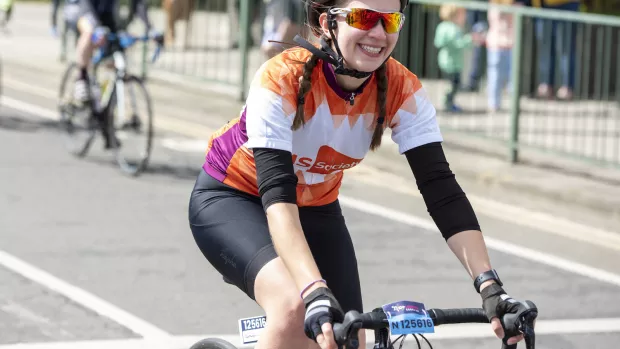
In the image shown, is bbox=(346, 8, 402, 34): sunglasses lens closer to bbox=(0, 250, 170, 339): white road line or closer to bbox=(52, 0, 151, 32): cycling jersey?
bbox=(0, 250, 170, 339): white road line

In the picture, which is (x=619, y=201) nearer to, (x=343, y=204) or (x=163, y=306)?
(x=343, y=204)

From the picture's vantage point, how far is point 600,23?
1118 cm

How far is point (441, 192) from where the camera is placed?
4484 millimetres

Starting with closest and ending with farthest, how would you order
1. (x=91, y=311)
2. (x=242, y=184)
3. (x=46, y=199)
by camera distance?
(x=242, y=184) → (x=91, y=311) → (x=46, y=199)

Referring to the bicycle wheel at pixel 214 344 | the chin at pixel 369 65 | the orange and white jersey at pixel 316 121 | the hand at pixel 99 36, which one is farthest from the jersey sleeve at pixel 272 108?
the hand at pixel 99 36

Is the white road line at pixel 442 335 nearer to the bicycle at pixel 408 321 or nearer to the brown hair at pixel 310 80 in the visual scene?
the brown hair at pixel 310 80

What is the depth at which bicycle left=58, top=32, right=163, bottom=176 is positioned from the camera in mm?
11531

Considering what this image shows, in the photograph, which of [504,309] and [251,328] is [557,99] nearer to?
[251,328]

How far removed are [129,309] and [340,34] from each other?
A: 3.46m

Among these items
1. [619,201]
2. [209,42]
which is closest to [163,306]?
[619,201]

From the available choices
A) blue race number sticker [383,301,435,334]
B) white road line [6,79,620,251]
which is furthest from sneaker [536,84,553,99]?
blue race number sticker [383,301,435,334]

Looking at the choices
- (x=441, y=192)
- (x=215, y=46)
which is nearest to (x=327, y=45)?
(x=441, y=192)

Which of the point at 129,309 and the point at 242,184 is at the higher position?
the point at 242,184

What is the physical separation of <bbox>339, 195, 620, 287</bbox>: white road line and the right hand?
193 inches
